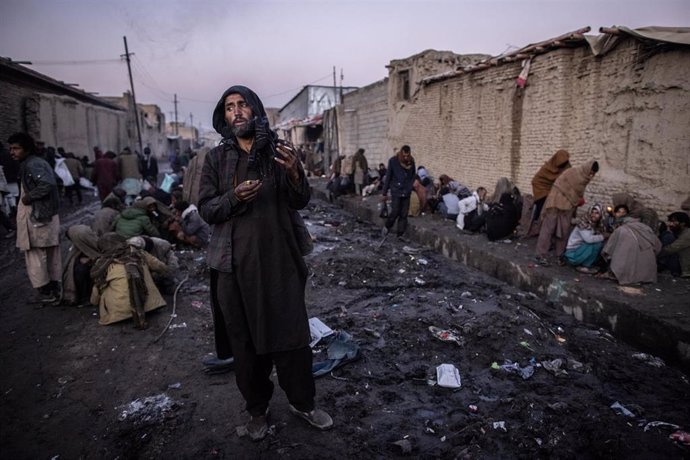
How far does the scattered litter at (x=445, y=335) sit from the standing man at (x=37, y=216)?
4157 millimetres

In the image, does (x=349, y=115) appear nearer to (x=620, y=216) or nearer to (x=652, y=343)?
(x=620, y=216)

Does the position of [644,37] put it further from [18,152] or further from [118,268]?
[18,152]

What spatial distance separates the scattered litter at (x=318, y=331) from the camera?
3592 mm

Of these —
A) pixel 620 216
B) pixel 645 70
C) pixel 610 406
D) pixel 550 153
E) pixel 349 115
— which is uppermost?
pixel 349 115

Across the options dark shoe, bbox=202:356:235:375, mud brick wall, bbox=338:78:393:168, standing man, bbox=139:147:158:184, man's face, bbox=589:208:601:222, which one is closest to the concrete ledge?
man's face, bbox=589:208:601:222

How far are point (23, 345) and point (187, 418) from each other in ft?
7.16

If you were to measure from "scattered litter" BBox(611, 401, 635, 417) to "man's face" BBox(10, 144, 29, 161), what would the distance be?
564 centimetres

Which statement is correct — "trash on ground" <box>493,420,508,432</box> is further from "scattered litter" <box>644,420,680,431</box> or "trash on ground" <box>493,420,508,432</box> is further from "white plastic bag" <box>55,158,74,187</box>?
"white plastic bag" <box>55,158,74,187</box>

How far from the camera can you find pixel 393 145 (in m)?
13.8

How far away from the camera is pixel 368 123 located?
15906mm

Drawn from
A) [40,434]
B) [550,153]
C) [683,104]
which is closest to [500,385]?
[40,434]

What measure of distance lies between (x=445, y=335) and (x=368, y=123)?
1320cm

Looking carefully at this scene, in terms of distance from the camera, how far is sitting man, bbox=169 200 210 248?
6.98 metres

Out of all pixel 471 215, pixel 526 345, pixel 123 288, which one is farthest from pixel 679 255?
pixel 123 288
